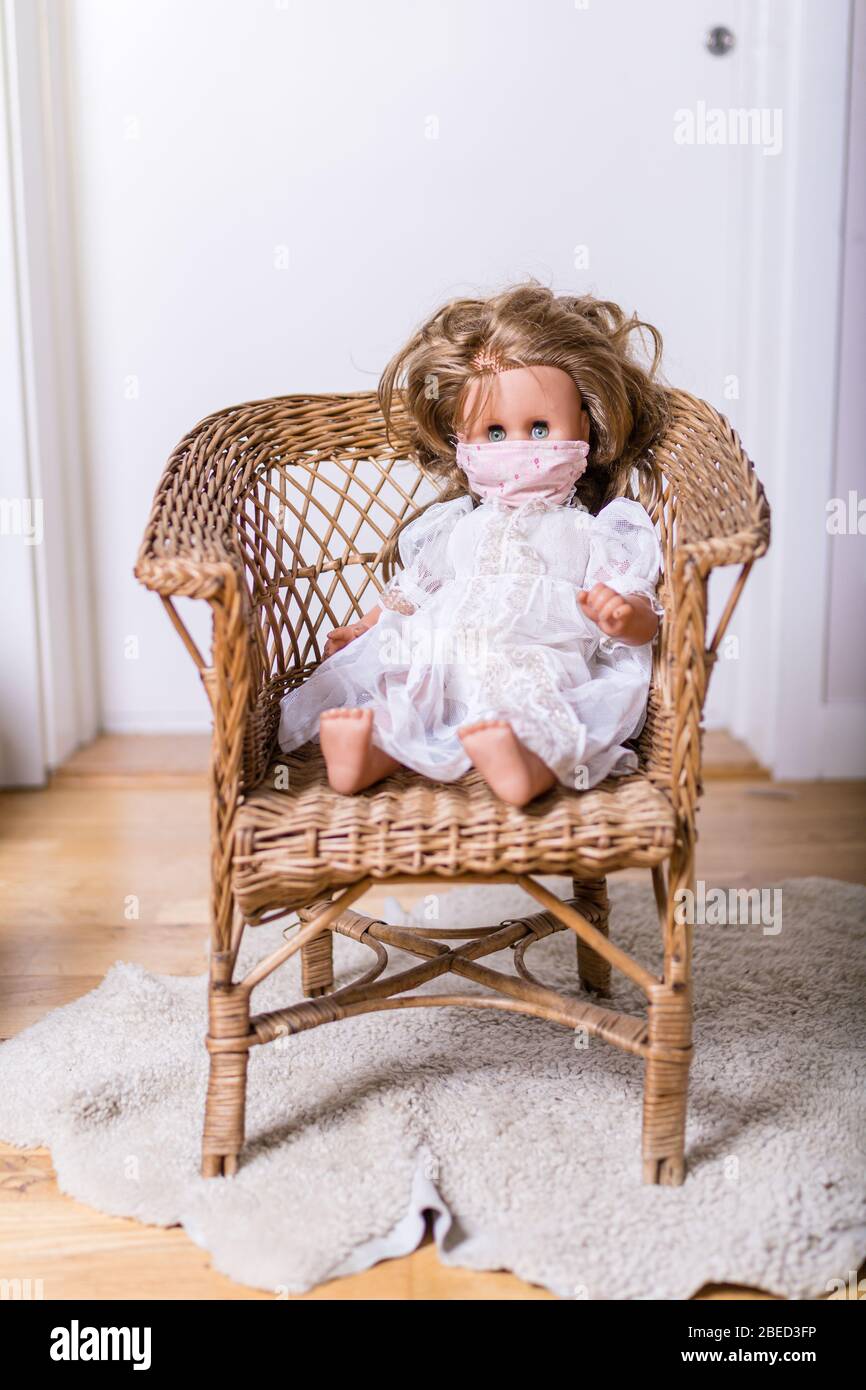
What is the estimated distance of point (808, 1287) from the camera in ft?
3.76

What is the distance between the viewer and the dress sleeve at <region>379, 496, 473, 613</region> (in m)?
1.57

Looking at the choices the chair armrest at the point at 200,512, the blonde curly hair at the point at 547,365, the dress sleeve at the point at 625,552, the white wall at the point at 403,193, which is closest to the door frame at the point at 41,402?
the white wall at the point at 403,193

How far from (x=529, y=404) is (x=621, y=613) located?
30 cm

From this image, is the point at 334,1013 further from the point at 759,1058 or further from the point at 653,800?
the point at 759,1058

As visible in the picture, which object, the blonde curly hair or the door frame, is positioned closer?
the blonde curly hair

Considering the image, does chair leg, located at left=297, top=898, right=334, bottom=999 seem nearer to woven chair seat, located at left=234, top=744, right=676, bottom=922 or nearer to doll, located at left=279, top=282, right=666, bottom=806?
doll, located at left=279, top=282, right=666, bottom=806

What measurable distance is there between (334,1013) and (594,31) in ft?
6.86

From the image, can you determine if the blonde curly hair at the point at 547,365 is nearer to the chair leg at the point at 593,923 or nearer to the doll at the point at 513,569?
the doll at the point at 513,569

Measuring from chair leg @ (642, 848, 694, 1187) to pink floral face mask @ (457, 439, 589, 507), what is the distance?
1.65ft

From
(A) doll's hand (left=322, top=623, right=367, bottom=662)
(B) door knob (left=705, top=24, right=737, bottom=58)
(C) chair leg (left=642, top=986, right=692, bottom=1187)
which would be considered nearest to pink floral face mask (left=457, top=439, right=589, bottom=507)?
(A) doll's hand (left=322, top=623, right=367, bottom=662)

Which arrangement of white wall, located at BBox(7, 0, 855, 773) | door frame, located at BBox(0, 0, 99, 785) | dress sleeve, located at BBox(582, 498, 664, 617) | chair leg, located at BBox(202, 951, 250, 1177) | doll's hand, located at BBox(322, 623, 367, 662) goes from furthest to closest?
white wall, located at BBox(7, 0, 855, 773), door frame, located at BBox(0, 0, 99, 785), doll's hand, located at BBox(322, 623, 367, 662), dress sleeve, located at BBox(582, 498, 664, 617), chair leg, located at BBox(202, 951, 250, 1177)

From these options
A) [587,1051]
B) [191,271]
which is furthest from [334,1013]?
[191,271]

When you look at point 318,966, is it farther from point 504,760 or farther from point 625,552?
point 625,552

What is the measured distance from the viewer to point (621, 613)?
1359 mm
